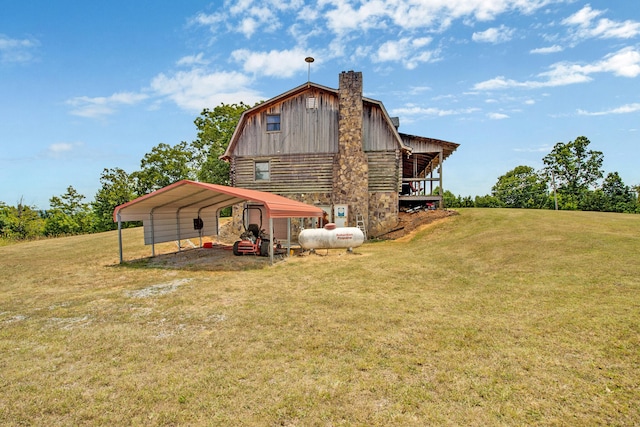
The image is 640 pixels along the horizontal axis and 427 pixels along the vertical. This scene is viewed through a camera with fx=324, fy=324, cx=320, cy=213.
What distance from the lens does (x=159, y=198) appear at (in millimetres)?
14312

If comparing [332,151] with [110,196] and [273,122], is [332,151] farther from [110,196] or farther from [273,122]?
[110,196]

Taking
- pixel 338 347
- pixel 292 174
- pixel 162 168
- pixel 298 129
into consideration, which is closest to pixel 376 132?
pixel 298 129

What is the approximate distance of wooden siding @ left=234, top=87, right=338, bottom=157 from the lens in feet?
70.8

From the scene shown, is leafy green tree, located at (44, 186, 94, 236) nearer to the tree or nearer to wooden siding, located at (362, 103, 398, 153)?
wooden siding, located at (362, 103, 398, 153)

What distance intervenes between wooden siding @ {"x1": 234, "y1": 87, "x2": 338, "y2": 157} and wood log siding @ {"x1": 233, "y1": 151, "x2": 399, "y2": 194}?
20.2 inches

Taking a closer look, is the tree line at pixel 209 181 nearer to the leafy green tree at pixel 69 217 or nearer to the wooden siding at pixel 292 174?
the leafy green tree at pixel 69 217

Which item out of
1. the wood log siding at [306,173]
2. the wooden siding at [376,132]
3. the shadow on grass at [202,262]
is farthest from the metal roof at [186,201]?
the wooden siding at [376,132]

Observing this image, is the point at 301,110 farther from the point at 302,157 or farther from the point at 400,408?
the point at 400,408

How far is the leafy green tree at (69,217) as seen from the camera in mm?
37928

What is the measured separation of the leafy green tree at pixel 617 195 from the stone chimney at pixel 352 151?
36837 mm

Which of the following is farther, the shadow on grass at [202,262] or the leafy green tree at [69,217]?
the leafy green tree at [69,217]

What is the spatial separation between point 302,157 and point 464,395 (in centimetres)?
1917

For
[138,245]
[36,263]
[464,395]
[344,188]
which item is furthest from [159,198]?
[464,395]

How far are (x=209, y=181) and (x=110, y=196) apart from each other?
550 inches
